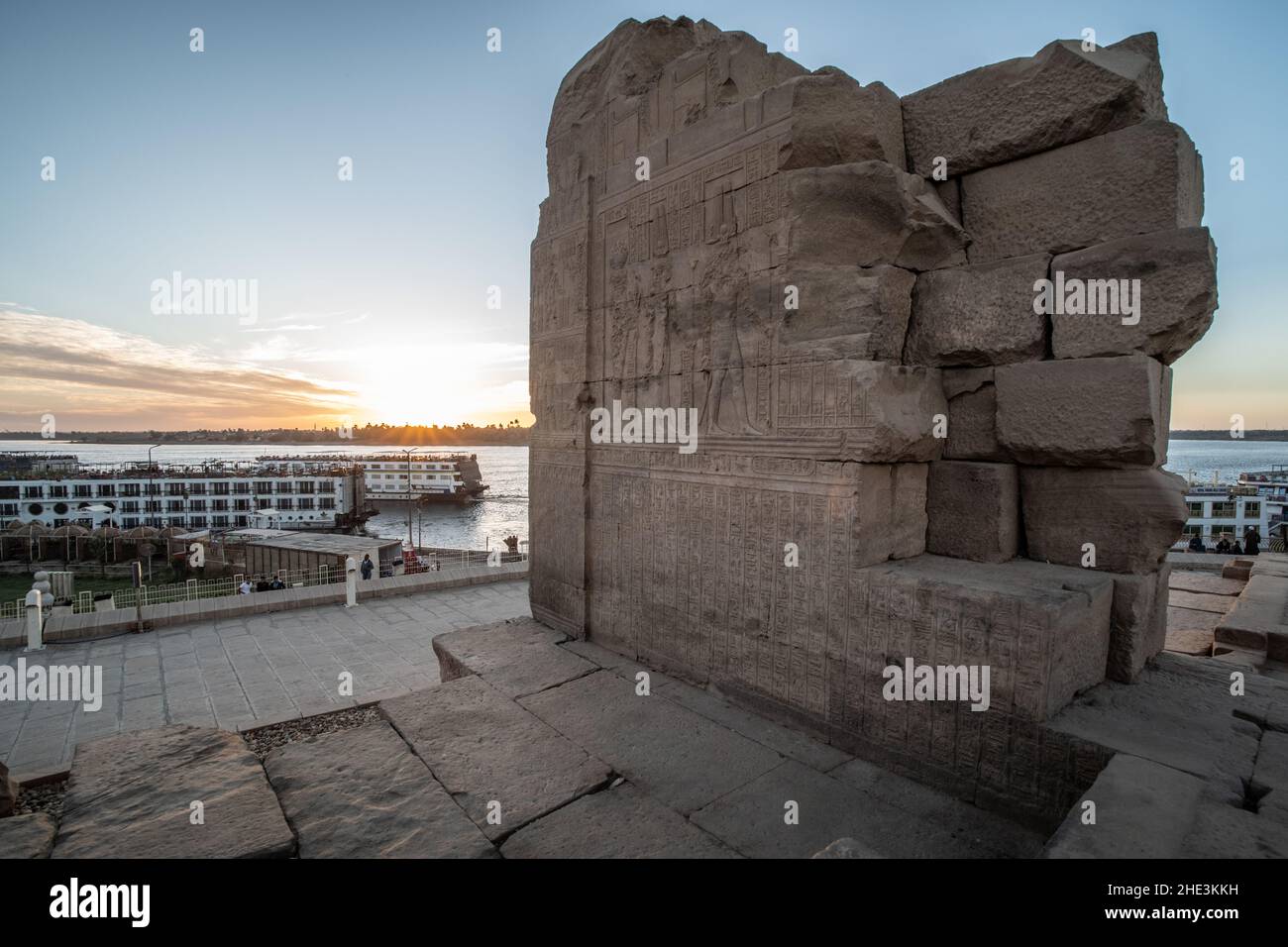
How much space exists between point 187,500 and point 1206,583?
5242cm

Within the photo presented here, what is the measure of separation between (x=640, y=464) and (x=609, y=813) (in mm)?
2426

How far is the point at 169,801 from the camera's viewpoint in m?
2.91

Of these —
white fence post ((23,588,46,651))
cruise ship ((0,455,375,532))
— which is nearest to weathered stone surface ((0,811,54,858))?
white fence post ((23,588,46,651))

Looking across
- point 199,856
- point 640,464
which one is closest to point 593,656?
point 640,464

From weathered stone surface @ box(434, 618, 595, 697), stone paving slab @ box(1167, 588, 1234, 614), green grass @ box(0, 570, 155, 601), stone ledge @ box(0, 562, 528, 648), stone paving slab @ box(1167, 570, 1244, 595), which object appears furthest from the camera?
green grass @ box(0, 570, 155, 601)

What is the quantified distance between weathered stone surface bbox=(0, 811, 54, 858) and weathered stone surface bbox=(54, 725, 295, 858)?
0.05 m

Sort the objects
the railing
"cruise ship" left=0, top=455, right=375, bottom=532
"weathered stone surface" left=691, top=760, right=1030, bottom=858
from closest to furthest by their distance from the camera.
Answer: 1. "weathered stone surface" left=691, top=760, right=1030, bottom=858
2. the railing
3. "cruise ship" left=0, top=455, right=375, bottom=532

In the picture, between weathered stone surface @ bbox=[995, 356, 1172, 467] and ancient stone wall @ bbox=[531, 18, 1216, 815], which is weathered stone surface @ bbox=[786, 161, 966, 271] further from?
weathered stone surface @ bbox=[995, 356, 1172, 467]

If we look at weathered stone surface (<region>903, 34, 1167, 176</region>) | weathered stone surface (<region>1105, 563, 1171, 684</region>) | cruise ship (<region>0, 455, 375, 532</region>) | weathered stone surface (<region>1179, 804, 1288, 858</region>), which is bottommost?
cruise ship (<region>0, 455, 375, 532</region>)

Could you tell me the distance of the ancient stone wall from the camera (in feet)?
9.99

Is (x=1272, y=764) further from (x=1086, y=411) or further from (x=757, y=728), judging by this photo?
(x=757, y=728)

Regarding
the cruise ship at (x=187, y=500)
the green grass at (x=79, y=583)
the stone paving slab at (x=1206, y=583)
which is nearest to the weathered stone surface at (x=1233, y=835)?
the stone paving slab at (x=1206, y=583)

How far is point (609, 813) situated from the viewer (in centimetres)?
296

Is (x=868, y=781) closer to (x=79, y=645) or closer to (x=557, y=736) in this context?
(x=557, y=736)
